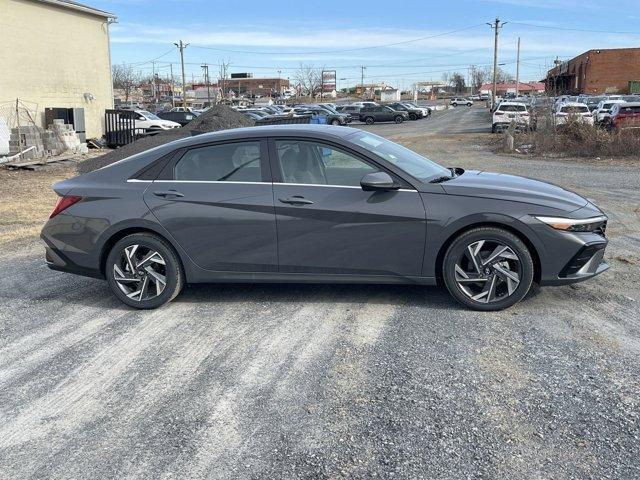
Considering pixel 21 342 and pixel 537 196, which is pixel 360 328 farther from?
pixel 21 342

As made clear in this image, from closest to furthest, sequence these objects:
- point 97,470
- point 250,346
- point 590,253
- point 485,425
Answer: point 97,470
point 485,425
point 250,346
point 590,253

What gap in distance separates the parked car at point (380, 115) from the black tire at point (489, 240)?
5026 centimetres

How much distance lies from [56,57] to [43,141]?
6432mm

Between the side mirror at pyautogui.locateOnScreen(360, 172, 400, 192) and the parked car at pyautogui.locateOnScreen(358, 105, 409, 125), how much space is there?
164ft

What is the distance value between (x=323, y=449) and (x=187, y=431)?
0.79 meters

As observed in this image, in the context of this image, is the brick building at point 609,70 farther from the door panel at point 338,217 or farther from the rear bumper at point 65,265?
the rear bumper at point 65,265

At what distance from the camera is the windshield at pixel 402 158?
524 cm

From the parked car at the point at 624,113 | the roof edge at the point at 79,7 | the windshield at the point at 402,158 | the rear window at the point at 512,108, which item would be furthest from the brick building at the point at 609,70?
the windshield at the point at 402,158

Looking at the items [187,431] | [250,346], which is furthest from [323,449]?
[250,346]

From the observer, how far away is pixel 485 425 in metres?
A: 3.33

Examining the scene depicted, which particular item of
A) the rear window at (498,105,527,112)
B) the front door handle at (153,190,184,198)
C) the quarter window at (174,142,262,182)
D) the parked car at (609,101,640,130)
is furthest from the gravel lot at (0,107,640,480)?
the rear window at (498,105,527,112)

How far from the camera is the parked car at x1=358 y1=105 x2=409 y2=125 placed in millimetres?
54062

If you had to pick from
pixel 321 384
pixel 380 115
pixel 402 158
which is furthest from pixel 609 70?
pixel 321 384

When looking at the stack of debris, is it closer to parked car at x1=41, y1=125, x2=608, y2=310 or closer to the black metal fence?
the black metal fence
